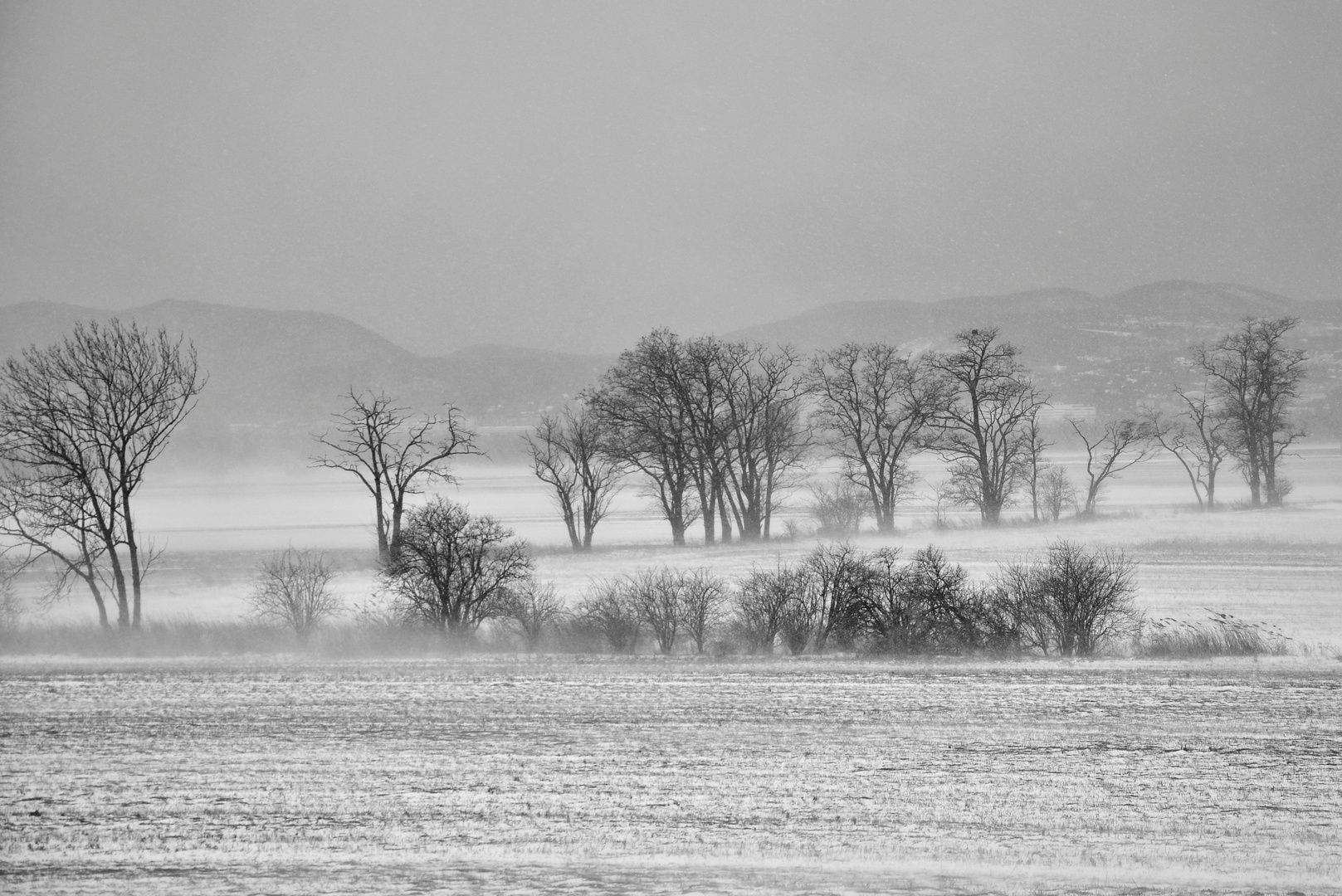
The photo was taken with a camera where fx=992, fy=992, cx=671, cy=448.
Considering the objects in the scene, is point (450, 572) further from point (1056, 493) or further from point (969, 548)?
point (1056, 493)

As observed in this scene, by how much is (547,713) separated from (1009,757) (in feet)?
21.1

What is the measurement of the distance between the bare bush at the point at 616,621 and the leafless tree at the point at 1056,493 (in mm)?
36840

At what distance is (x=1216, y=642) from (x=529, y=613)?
46.3 ft

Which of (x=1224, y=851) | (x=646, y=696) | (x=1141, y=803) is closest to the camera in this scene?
(x=1224, y=851)

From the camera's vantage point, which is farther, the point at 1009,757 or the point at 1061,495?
the point at 1061,495

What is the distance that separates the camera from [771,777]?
1134cm

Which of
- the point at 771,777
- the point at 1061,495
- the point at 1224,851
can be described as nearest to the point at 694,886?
the point at 771,777

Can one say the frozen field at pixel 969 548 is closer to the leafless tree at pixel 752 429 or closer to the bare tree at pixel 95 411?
the bare tree at pixel 95 411

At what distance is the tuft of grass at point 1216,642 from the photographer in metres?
19.0

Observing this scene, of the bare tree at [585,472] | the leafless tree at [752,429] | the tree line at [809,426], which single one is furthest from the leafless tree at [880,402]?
the bare tree at [585,472]

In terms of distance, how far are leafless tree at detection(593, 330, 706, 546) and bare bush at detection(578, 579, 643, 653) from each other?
83.9 feet

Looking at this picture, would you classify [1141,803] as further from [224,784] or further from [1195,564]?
[1195,564]

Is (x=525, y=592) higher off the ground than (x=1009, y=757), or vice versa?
(x=525, y=592)

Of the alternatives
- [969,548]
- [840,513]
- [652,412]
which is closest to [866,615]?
[969,548]
